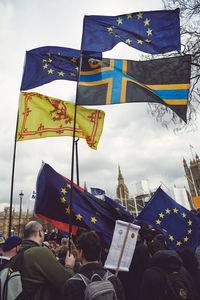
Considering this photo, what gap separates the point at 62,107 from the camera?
6.42 meters

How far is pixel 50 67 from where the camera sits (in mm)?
6504

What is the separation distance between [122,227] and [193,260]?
3.84 ft

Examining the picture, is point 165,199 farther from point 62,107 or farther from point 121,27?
point 121,27

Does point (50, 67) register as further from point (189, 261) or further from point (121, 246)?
point (189, 261)

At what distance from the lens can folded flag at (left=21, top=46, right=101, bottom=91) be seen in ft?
21.2

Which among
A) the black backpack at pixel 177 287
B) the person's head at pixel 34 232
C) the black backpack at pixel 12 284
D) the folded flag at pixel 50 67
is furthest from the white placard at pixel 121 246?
the folded flag at pixel 50 67

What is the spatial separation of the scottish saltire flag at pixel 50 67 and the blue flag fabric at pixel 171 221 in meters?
4.27

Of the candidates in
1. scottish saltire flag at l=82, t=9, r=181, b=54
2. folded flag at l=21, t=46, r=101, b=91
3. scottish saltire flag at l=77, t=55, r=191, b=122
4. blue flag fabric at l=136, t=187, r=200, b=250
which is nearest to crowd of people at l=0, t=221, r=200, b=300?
blue flag fabric at l=136, t=187, r=200, b=250

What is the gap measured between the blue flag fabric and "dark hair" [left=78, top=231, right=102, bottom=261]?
2827mm

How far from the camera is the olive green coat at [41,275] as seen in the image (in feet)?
7.72

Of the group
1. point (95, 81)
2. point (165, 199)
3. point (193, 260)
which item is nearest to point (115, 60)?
point (95, 81)

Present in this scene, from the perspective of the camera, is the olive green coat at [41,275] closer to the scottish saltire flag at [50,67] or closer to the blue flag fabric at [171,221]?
the blue flag fabric at [171,221]

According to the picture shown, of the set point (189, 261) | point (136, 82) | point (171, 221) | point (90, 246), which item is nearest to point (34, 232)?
point (90, 246)

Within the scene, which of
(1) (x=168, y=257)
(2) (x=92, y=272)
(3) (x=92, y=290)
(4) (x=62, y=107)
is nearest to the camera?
(3) (x=92, y=290)
